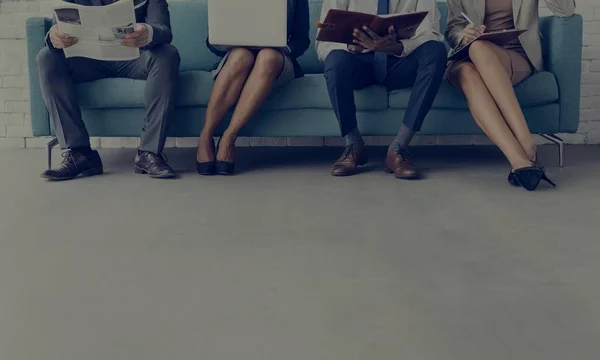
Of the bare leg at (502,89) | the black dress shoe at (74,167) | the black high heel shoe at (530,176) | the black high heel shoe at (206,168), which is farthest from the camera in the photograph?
the black high heel shoe at (206,168)

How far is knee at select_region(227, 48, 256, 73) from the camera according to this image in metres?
3.05

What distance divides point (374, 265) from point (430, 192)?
962 mm

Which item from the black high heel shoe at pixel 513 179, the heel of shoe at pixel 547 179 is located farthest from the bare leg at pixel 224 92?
the heel of shoe at pixel 547 179

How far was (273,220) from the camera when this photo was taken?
2289mm

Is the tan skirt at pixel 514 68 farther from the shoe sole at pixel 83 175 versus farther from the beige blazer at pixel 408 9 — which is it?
the shoe sole at pixel 83 175

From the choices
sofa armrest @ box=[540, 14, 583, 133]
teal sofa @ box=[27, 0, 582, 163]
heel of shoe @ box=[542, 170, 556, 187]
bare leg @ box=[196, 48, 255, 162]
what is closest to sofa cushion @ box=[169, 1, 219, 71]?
teal sofa @ box=[27, 0, 582, 163]

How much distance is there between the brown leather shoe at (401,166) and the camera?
297cm

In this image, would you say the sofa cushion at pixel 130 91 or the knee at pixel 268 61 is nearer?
the knee at pixel 268 61

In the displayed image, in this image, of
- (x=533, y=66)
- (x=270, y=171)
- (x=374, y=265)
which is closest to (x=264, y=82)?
(x=270, y=171)

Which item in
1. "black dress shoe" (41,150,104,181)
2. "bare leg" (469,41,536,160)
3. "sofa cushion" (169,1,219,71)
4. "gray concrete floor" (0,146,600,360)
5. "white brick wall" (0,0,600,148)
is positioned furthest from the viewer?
"white brick wall" (0,0,600,148)

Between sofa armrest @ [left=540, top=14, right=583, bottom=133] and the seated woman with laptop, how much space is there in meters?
1.10

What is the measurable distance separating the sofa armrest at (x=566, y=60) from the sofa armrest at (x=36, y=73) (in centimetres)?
223

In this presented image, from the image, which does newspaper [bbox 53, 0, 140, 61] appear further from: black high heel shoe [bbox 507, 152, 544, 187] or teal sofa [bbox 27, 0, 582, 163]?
black high heel shoe [bbox 507, 152, 544, 187]

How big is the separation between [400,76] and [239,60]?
69 centimetres
